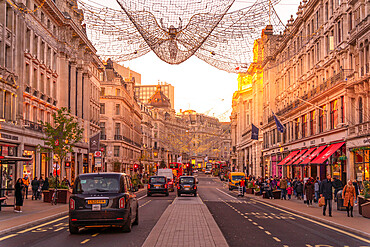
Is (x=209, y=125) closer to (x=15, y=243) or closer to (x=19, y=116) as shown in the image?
(x=19, y=116)

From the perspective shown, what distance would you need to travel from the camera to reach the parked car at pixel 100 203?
15.5 meters

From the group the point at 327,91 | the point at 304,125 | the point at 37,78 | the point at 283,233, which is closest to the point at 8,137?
the point at 37,78

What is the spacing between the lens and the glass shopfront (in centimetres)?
3591

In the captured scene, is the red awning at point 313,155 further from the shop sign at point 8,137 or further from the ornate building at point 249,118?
the ornate building at point 249,118

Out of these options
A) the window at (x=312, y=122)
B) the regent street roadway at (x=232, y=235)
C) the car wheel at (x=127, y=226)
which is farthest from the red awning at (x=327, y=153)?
the car wheel at (x=127, y=226)

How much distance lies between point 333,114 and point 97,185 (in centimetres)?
3156

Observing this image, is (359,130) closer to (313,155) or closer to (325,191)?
(313,155)

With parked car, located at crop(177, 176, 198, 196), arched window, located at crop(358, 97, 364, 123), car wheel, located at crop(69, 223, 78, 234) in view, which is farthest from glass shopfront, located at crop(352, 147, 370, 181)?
car wheel, located at crop(69, 223, 78, 234)

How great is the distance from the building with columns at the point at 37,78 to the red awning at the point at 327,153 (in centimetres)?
2150

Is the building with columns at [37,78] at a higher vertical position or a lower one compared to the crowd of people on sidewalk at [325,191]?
higher

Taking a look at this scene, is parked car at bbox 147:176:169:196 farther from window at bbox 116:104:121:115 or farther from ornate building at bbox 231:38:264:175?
window at bbox 116:104:121:115

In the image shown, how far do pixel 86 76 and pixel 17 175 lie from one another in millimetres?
29104

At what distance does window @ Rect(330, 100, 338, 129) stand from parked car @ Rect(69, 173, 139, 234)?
29.8m

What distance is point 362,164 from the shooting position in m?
36.9
